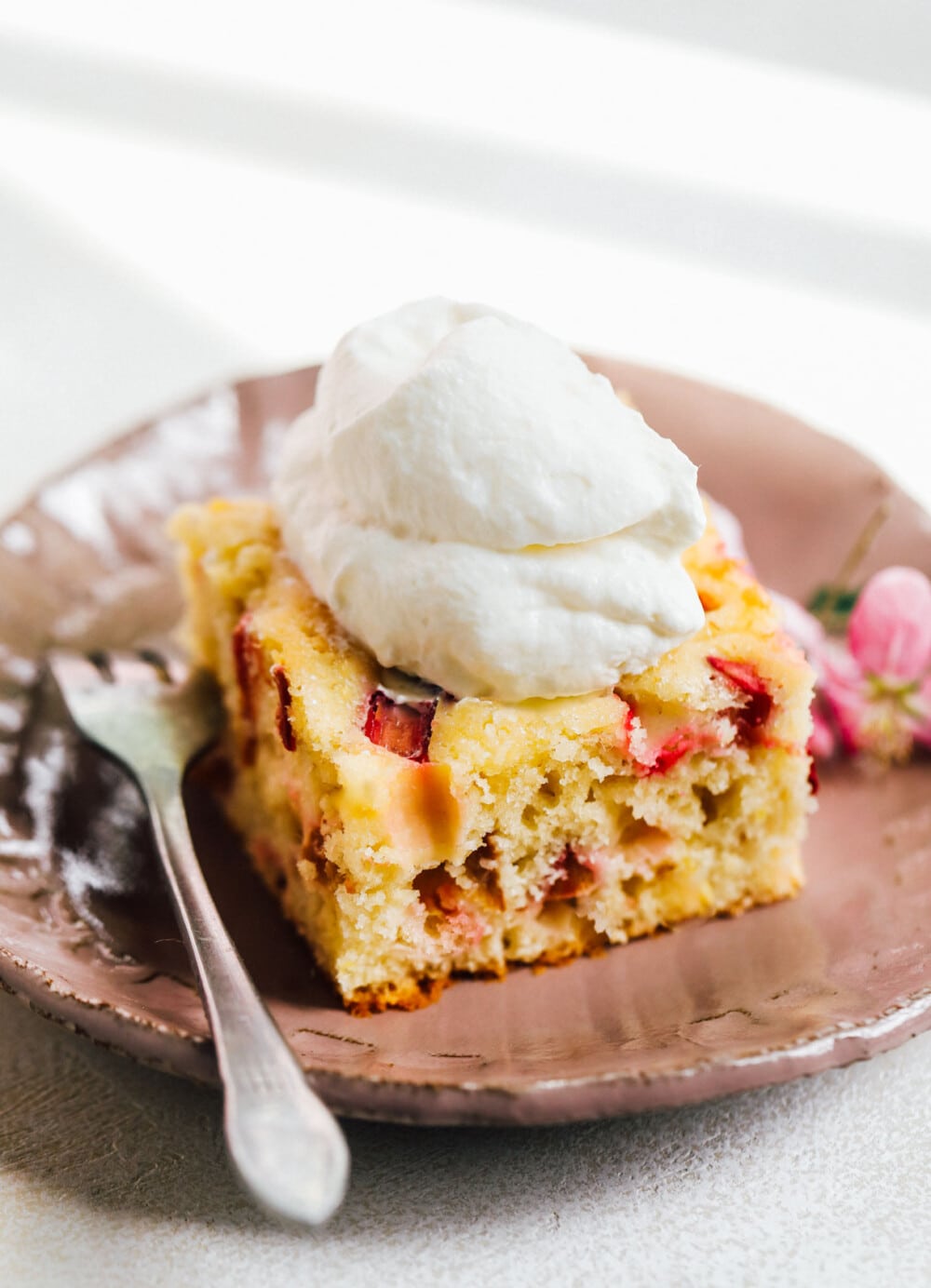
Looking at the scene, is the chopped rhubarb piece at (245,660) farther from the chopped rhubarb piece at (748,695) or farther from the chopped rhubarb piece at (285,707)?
the chopped rhubarb piece at (748,695)

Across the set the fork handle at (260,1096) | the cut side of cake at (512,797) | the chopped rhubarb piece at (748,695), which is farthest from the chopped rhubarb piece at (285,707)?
the chopped rhubarb piece at (748,695)

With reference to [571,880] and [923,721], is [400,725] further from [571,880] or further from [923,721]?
[923,721]

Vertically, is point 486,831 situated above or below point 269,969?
above

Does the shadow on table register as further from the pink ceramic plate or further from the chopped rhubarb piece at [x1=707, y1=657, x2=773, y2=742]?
the chopped rhubarb piece at [x1=707, y1=657, x2=773, y2=742]

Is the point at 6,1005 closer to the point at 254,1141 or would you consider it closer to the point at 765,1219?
the point at 254,1141

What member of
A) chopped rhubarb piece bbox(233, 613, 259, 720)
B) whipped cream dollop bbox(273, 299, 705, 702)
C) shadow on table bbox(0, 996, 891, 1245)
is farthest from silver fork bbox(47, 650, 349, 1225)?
whipped cream dollop bbox(273, 299, 705, 702)

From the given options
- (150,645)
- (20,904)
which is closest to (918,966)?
(20,904)
